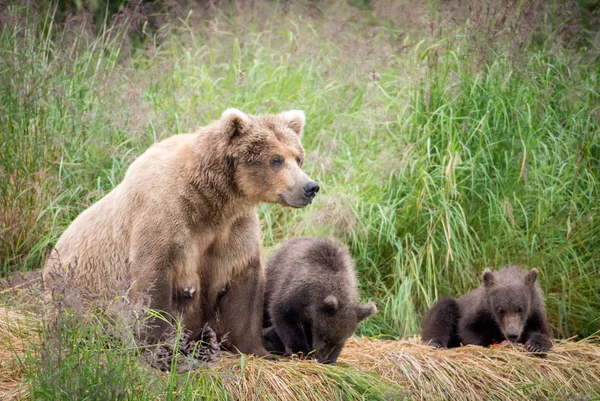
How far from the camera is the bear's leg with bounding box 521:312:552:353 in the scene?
6184 mm

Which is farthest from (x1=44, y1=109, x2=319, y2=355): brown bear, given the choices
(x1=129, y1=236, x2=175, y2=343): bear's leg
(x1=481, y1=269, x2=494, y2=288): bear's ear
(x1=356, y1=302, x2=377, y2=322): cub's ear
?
(x1=481, y1=269, x2=494, y2=288): bear's ear

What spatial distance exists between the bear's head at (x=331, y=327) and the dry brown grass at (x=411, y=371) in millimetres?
129

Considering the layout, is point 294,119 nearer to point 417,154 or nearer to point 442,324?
point 442,324

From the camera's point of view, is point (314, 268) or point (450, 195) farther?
point (450, 195)

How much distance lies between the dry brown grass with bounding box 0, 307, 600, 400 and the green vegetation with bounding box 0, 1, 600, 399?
0.96 meters

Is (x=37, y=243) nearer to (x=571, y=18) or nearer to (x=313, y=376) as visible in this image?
(x=313, y=376)

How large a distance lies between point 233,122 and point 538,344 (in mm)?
2839

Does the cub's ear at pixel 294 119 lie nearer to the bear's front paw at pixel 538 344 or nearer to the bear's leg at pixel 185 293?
the bear's leg at pixel 185 293

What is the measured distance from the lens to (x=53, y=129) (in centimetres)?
781

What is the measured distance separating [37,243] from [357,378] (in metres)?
3.47

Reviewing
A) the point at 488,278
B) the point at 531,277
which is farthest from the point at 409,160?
the point at 531,277

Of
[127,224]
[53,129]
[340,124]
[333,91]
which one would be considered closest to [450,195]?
[340,124]

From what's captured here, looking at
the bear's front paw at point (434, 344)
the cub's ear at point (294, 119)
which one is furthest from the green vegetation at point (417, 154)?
the cub's ear at point (294, 119)

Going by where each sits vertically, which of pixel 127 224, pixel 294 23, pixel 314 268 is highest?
pixel 294 23
